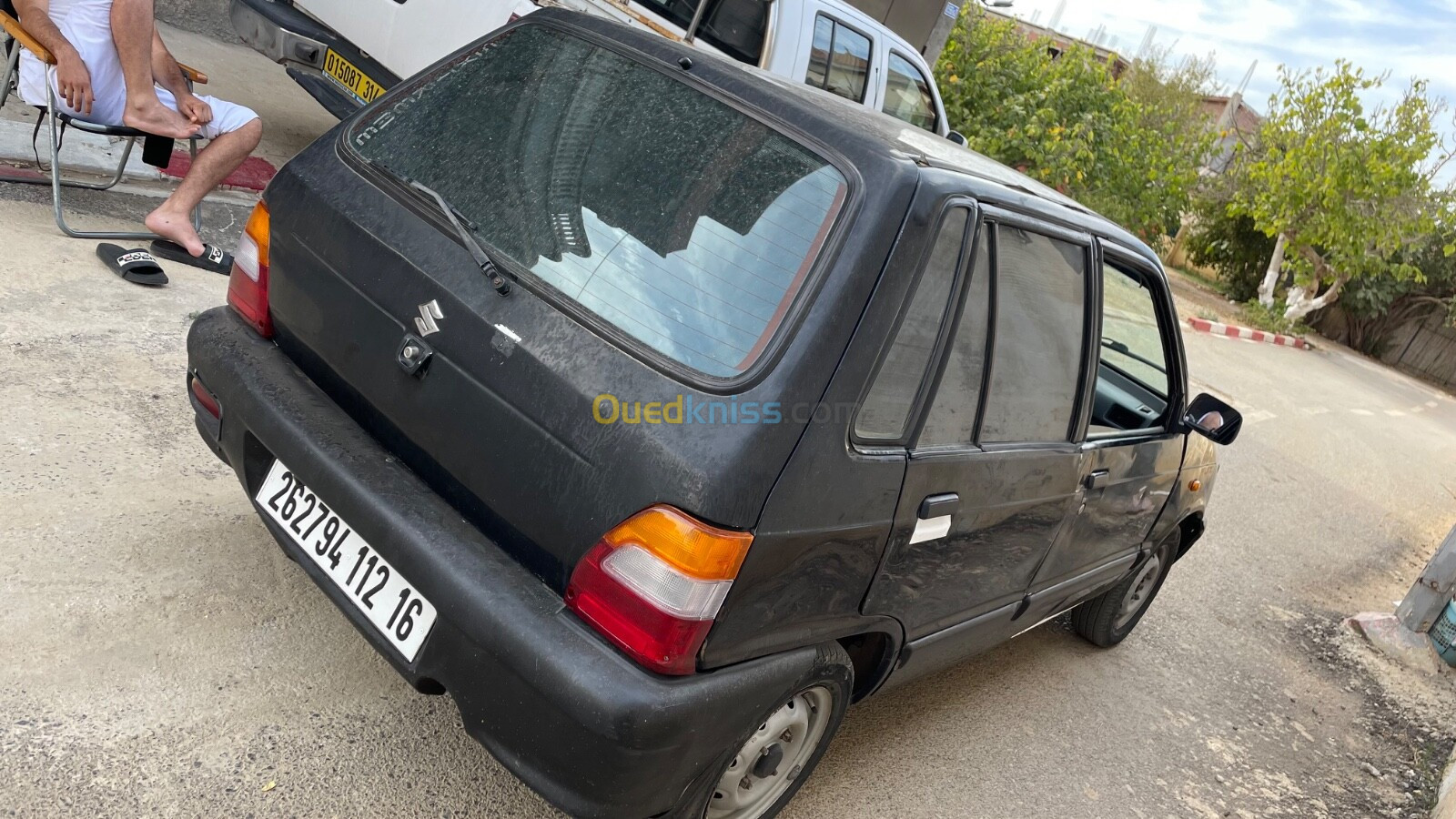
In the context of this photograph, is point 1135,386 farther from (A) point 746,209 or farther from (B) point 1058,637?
(A) point 746,209

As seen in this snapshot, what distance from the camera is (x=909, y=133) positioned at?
2621 mm

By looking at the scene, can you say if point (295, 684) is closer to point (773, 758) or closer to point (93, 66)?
point (773, 758)

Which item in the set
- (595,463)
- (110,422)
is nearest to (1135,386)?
(595,463)

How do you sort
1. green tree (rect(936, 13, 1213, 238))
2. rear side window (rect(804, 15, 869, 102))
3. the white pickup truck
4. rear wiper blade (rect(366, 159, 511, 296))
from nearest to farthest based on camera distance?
1. rear wiper blade (rect(366, 159, 511, 296))
2. the white pickup truck
3. rear side window (rect(804, 15, 869, 102))
4. green tree (rect(936, 13, 1213, 238))

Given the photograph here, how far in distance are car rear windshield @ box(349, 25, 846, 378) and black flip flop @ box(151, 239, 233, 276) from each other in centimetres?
253

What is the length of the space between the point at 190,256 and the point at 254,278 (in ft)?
8.13

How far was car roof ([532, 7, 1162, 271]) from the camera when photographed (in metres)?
2.22

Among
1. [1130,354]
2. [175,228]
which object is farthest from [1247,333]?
[175,228]

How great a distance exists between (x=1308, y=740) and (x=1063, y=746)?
1.42 metres

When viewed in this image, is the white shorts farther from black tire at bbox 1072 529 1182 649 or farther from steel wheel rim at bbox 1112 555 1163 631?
steel wheel rim at bbox 1112 555 1163 631

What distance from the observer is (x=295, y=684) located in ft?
8.33

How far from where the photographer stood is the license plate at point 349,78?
5.86 metres

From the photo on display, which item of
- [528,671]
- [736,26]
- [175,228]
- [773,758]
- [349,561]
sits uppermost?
[736,26]

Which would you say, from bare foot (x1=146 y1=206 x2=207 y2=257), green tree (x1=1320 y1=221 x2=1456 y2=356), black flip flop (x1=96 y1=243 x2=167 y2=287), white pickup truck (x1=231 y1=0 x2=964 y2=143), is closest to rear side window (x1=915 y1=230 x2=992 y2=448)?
white pickup truck (x1=231 y1=0 x2=964 y2=143)
